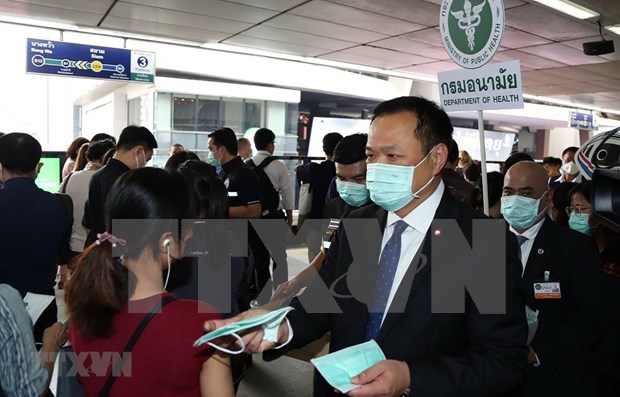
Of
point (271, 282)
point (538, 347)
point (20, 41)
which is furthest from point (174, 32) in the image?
point (538, 347)

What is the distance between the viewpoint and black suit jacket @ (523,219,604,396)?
6.40ft

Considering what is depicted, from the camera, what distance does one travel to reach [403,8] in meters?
5.16

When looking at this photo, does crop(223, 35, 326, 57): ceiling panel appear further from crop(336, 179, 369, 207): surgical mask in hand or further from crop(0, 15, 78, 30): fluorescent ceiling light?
crop(336, 179, 369, 207): surgical mask in hand

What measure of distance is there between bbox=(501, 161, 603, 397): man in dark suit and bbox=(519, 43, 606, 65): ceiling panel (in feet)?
17.9

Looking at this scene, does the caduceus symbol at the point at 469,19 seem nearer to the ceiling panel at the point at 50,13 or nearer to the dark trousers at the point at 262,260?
the dark trousers at the point at 262,260

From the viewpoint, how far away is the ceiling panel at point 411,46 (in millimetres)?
6637

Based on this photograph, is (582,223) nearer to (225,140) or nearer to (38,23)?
(225,140)

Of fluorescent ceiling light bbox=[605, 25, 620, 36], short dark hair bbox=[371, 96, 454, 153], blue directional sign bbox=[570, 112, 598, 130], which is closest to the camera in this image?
short dark hair bbox=[371, 96, 454, 153]

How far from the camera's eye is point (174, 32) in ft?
21.4

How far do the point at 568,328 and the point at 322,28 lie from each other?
4.83 meters

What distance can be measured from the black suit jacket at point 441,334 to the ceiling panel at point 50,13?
5.32m

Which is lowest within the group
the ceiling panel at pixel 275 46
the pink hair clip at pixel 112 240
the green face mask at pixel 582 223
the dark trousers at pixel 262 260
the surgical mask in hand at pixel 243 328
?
the dark trousers at pixel 262 260

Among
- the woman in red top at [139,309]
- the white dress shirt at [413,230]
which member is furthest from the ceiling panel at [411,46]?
the woman in red top at [139,309]

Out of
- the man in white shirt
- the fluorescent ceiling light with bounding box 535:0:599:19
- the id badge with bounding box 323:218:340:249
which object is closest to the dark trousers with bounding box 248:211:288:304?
the man in white shirt
